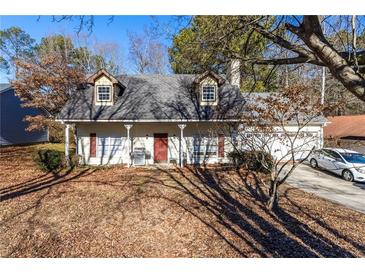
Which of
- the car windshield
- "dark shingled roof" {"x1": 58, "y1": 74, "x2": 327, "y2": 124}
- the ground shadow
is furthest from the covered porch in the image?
the car windshield

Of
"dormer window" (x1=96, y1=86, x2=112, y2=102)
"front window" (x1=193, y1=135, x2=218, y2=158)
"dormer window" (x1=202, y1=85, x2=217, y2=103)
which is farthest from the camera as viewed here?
"front window" (x1=193, y1=135, x2=218, y2=158)

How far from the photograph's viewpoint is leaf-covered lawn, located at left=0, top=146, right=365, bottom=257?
17.0 feet

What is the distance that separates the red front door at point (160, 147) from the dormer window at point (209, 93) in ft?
11.4

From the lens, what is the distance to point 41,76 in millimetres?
19766

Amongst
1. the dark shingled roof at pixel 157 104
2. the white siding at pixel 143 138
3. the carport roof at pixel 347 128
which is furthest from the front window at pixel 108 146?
the carport roof at pixel 347 128

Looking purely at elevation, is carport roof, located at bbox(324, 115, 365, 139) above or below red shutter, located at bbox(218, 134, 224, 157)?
above

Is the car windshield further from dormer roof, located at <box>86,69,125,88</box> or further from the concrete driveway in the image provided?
dormer roof, located at <box>86,69,125,88</box>

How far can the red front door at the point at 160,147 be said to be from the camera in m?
16.3

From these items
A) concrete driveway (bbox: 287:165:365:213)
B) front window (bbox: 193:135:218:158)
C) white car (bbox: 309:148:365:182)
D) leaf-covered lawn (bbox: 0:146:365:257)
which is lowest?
concrete driveway (bbox: 287:165:365:213)

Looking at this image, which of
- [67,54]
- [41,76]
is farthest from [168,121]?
[67,54]

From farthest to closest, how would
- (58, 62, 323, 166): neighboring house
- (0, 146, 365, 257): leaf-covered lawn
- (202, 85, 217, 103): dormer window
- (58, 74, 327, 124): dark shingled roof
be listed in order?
(202, 85, 217, 103): dormer window, (58, 62, 323, 166): neighboring house, (58, 74, 327, 124): dark shingled roof, (0, 146, 365, 257): leaf-covered lawn

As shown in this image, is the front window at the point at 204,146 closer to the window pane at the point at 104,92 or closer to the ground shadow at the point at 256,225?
the ground shadow at the point at 256,225

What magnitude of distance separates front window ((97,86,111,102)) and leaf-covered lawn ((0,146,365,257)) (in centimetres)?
612

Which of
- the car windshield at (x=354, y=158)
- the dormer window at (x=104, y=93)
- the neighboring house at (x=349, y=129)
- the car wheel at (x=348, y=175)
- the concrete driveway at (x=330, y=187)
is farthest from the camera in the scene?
the neighboring house at (x=349, y=129)
